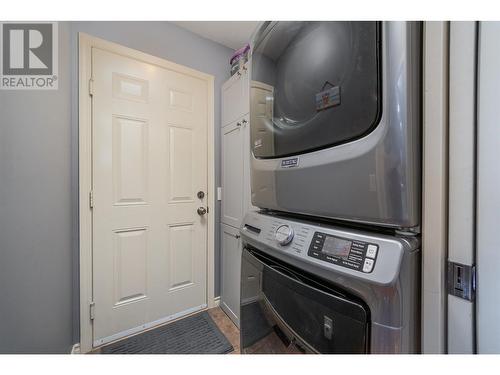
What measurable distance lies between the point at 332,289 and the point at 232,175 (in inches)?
51.6

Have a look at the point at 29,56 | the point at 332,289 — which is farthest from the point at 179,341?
the point at 29,56

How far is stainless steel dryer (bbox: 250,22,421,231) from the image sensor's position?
454mm

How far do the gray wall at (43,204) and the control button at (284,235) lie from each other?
45.2 inches

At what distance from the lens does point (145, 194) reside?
1.63m

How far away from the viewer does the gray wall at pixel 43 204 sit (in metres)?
0.93

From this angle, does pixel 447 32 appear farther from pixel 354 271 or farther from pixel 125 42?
pixel 125 42

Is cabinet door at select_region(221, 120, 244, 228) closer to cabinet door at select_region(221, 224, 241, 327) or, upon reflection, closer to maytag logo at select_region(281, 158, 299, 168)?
cabinet door at select_region(221, 224, 241, 327)

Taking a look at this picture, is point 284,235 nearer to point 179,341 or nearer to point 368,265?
point 368,265

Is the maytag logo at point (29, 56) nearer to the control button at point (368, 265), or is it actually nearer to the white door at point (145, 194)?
the white door at point (145, 194)

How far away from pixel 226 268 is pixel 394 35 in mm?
1812

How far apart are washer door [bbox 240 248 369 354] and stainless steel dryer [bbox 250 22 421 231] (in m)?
0.20

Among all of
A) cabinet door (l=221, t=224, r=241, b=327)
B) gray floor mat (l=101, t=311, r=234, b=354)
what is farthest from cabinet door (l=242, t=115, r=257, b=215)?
gray floor mat (l=101, t=311, r=234, b=354)
